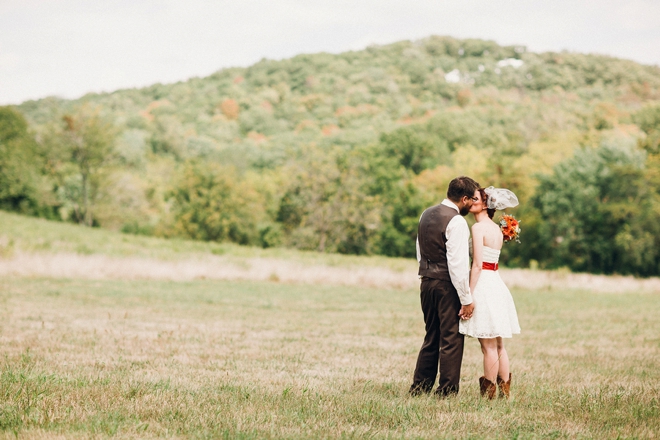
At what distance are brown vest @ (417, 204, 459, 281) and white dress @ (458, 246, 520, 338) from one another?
39 cm

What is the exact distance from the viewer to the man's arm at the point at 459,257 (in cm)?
590

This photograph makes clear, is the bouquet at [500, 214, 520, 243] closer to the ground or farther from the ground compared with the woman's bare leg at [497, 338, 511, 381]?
farther from the ground

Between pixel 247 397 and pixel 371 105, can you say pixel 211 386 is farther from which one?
pixel 371 105

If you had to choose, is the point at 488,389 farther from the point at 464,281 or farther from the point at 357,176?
the point at 357,176

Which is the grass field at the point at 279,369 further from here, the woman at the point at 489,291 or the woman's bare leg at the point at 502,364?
the woman at the point at 489,291

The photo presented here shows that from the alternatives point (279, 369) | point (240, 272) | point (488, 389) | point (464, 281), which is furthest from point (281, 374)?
point (240, 272)

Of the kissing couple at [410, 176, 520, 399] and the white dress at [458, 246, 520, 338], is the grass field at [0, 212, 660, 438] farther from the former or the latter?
the white dress at [458, 246, 520, 338]

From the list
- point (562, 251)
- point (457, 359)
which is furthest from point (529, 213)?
point (457, 359)

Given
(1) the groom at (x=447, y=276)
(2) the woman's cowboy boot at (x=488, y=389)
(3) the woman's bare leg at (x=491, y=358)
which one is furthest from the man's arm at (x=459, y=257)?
(2) the woman's cowboy boot at (x=488, y=389)

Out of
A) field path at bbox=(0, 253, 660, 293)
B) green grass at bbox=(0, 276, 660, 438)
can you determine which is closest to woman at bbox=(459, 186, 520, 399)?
green grass at bbox=(0, 276, 660, 438)

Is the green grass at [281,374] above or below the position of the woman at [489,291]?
below

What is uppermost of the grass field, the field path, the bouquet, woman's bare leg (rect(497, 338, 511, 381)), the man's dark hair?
the man's dark hair

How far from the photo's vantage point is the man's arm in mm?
5902

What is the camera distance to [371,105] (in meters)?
120
